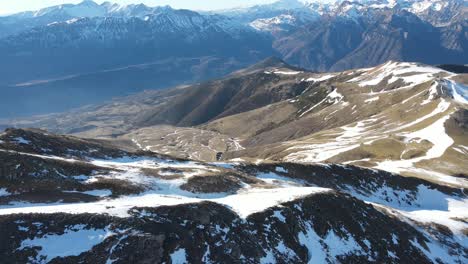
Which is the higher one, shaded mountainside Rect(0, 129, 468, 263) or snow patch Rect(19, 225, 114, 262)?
snow patch Rect(19, 225, 114, 262)

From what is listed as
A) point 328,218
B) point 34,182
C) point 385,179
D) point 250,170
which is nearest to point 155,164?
point 250,170

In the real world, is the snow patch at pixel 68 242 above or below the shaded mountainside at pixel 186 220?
above

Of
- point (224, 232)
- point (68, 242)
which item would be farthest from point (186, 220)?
point (68, 242)

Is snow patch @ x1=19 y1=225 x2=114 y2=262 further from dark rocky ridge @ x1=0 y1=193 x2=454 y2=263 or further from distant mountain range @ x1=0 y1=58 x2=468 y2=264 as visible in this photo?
dark rocky ridge @ x1=0 y1=193 x2=454 y2=263

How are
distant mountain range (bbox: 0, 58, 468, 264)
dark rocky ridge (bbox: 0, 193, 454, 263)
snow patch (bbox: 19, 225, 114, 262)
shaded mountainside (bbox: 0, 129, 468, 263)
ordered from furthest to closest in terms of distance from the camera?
distant mountain range (bbox: 0, 58, 468, 264), shaded mountainside (bbox: 0, 129, 468, 263), dark rocky ridge (bbox: 0, 193, 454, 263), snow patch (bbox: 19, 225, 114, 262)

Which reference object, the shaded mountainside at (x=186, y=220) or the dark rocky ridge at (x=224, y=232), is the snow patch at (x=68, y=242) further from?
the dark rocky ridge at (x=224, y=232)

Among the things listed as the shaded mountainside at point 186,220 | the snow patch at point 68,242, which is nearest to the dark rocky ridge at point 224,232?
the shaded mountainside at point 186,220

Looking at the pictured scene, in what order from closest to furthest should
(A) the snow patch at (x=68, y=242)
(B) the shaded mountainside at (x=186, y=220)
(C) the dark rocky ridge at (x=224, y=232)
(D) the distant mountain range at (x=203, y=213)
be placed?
(A) the snow patch at (x=68, y=242) → (C) the dark rocky ridge at (x=224, y=232) → (B) the shaded mountainside at (x=186, y=220) → (D) the distant mountain range at (x=203, y=213)

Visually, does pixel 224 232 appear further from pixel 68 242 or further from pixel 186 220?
pixel 68 242

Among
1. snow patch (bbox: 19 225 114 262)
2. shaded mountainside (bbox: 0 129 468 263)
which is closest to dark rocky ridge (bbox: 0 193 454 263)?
shaded mountainside (bbox: 0 129 468 263)
